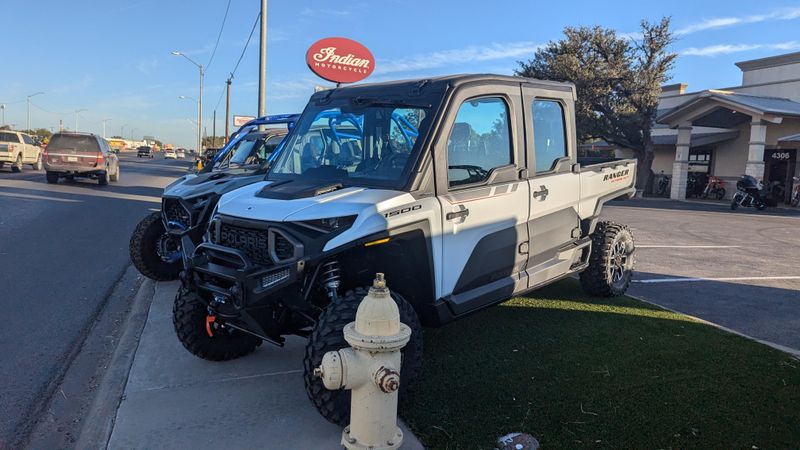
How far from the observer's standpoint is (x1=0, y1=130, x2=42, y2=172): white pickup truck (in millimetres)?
25234

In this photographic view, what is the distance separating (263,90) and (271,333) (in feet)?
51.8

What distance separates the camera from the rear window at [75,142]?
65.6 feet

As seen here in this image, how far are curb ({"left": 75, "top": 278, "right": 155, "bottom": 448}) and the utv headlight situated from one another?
5.78 feet

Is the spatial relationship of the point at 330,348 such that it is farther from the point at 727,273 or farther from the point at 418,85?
the point at 727,273

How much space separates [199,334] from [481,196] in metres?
2.35

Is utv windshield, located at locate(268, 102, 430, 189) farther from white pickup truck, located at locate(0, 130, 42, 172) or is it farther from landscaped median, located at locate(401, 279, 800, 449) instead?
white pickup truck, located at locate(0, 130, 42, 172)

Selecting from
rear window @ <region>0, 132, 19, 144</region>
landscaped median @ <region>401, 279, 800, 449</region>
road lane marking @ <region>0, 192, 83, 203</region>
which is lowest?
landscaped median @ <region>401, 279, 800, 449</region>

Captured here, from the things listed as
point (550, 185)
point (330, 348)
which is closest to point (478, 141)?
point (550, 185)

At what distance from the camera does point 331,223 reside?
11.7 feet

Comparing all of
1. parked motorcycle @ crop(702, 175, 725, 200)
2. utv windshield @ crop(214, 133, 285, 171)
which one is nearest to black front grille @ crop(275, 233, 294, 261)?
utv windshield @ crop(214, 133, 285, 171)

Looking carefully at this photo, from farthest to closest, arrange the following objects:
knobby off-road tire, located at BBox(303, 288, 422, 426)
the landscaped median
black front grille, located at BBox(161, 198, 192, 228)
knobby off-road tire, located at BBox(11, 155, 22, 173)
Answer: knobby off-road tire, located at BBox(11, 155, 22, 173), black front grille, located at BBox(161, 198, 192, 228), the landscaped median, knobby off-road tire, located at BBox(303, 288, 422, 426)

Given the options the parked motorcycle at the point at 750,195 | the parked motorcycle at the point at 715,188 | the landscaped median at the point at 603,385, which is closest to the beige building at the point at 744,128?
the parked motorcycle at the point at 715,188

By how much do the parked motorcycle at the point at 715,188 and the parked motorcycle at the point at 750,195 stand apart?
257 inches

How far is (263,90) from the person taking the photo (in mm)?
18344
